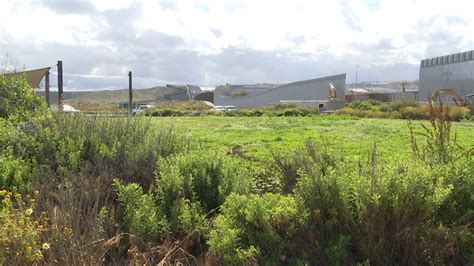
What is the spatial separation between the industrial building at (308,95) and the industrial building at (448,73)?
34.7 ft

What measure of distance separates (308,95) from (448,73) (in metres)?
19.5

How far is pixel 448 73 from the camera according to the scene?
2549 inches

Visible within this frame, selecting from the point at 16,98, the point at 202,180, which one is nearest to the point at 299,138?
the point at 16,98

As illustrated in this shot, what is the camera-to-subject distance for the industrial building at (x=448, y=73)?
59.7m

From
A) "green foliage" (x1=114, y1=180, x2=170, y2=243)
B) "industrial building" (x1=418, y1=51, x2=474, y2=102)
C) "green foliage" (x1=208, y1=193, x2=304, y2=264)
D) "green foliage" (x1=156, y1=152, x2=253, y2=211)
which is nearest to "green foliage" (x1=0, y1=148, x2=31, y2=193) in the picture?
"green foliage" (x1=114, y1=180, x2=170, y2=243)

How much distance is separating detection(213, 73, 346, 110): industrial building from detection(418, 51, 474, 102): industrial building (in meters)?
10.6

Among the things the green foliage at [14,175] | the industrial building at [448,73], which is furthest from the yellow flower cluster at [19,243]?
the industrial building at [448,73]

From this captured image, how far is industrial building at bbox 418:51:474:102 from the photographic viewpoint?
196ft

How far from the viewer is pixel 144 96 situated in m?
122

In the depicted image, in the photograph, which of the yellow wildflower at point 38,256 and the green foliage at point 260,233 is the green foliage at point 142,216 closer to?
the green foliage at point 260,233

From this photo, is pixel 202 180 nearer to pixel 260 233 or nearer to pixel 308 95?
pixel 260 233

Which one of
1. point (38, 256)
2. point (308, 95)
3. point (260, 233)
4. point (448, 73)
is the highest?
point (448, 73)

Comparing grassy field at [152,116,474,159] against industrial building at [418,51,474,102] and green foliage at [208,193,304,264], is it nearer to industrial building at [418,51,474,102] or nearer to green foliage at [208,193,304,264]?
green foliage at [208,193,304,264]

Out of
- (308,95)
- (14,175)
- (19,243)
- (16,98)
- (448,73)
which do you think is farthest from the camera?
(308,95)
